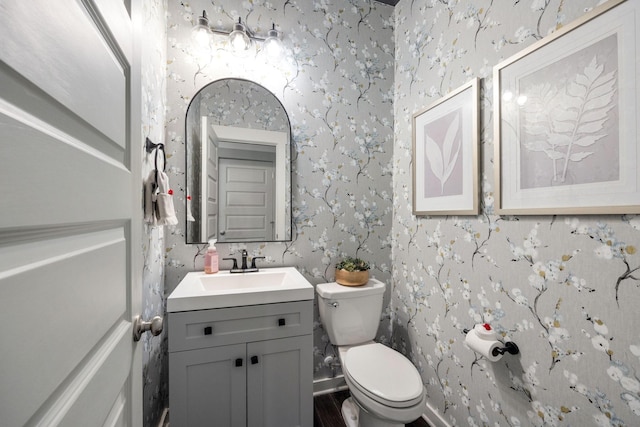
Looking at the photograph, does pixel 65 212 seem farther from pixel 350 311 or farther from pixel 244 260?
pixel 350 311

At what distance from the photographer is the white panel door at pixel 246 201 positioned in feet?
5.33

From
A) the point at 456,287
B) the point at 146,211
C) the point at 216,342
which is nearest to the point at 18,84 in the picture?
the point at 146,211

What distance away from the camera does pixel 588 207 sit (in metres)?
0.84

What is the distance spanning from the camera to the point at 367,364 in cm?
133

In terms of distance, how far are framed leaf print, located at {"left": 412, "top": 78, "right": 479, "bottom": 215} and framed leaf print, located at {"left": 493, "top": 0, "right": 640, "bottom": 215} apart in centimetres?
13

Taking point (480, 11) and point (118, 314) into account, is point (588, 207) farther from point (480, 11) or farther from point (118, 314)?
point (118, 314)

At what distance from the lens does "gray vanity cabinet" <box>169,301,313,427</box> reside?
1.18 meters

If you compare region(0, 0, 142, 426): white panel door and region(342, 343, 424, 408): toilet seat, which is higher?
region(0, 0, 142, 426): white panel door

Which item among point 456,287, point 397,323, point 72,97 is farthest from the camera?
point 397,323

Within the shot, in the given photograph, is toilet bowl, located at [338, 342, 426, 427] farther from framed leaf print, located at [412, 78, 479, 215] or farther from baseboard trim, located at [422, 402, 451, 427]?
framed leaf print, located at [412, 78, 479, 215]

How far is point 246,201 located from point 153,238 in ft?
1.84

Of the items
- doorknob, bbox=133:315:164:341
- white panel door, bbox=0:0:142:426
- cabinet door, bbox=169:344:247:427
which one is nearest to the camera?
white panel door, bbox=0:0:142:426

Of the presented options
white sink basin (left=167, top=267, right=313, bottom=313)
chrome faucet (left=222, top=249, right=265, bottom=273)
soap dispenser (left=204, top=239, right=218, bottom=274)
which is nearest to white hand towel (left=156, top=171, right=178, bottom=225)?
white sink basin (left=167, top=267, right=313, bottom=313)

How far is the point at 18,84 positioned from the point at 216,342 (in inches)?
47.2
